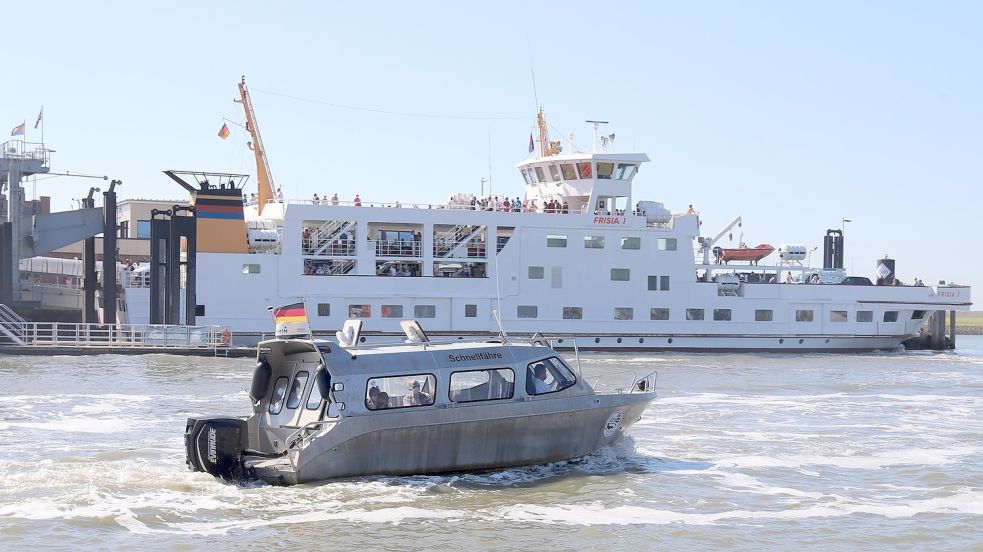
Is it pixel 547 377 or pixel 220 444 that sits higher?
pixel 547 377

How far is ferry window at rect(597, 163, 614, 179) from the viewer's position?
4116cm

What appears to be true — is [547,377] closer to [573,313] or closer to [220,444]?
[220,444]

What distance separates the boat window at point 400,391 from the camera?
1376 centimetres

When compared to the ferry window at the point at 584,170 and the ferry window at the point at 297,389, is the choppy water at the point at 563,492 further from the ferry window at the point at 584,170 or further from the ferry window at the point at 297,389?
the ferry window at the point at 584,170

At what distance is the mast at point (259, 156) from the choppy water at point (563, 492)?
20.2 m

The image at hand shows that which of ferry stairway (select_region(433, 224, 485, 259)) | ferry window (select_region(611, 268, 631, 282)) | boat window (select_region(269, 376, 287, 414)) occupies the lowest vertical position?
boat window (select_region(269, 376, 287, 414))

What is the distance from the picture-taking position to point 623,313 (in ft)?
133

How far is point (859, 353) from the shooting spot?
4312cm

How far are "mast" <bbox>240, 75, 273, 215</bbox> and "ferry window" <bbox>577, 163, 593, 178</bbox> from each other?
1162 centimetres

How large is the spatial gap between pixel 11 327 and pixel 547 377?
26667mm

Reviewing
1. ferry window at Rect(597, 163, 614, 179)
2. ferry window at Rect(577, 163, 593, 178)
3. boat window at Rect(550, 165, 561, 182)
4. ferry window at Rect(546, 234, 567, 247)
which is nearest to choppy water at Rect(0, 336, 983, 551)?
ferry window at Rect(546, 234, 567, 247)

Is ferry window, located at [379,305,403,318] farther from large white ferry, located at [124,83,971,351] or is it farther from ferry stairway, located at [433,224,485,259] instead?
ferry stairway, located at [433,224,485,259]

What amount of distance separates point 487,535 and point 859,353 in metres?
34.2

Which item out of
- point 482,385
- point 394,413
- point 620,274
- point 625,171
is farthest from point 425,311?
point 394,413
